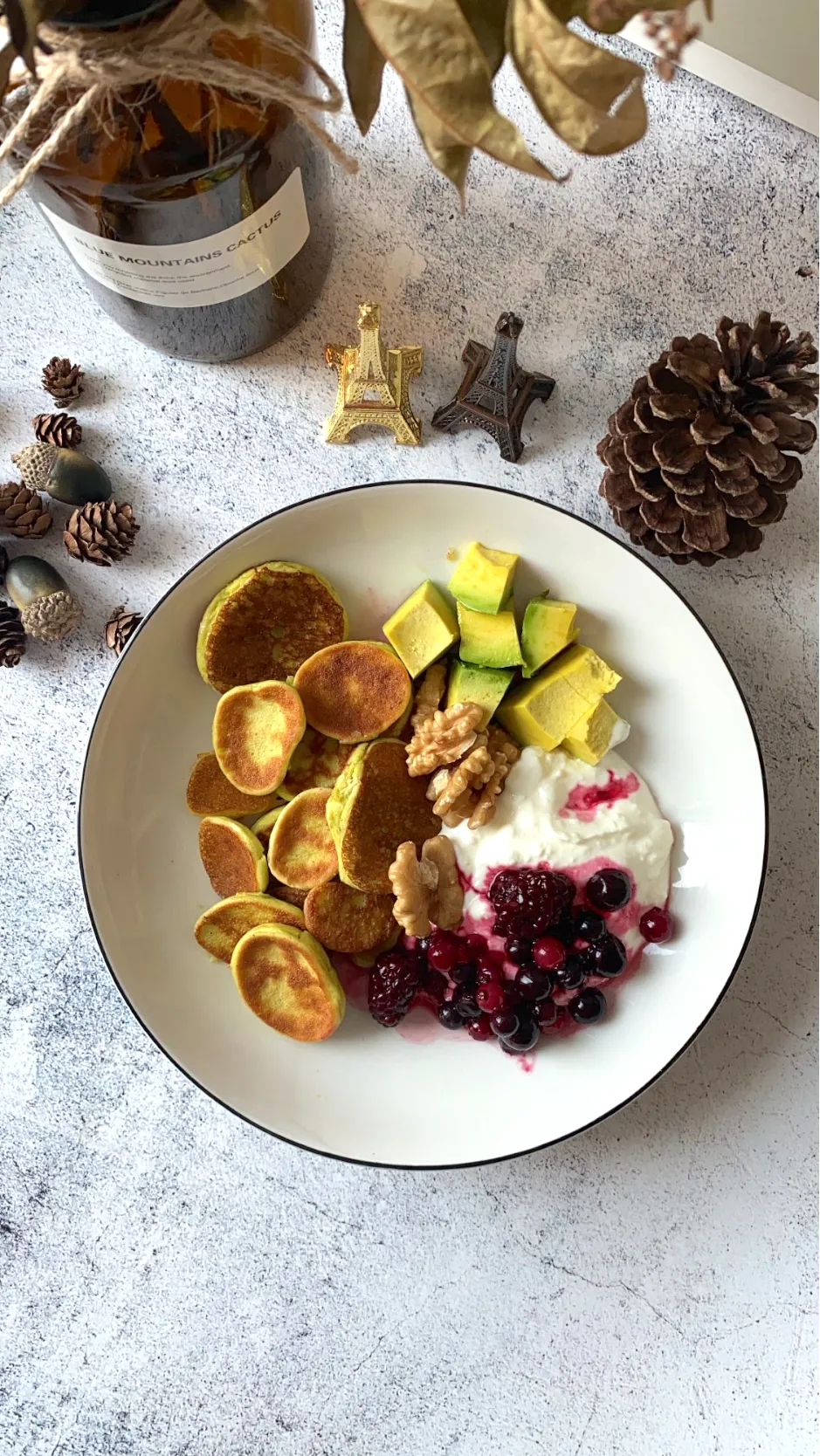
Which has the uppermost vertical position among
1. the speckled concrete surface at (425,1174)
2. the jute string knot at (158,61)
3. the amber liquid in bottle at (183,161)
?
the jute string knot at (158,61)

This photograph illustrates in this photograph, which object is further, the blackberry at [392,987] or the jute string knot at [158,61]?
the blackberry at [392,987]

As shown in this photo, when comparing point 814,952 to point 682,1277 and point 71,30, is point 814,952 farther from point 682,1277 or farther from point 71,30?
point 71,30

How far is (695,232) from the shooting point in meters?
1.09

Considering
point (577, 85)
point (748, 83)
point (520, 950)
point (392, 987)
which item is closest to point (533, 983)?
point (520, 950)

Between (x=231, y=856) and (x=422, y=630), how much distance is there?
29cm

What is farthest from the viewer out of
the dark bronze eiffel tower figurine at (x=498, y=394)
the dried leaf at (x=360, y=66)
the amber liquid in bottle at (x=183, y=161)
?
the dark bronze eiffel tower figurine at (x=498, y=394)

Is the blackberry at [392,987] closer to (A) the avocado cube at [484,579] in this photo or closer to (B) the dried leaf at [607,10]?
(A) the avocado cube at [484,579]

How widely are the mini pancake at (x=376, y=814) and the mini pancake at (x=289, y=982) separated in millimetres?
79

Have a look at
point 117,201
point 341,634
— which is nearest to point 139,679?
point 341,634

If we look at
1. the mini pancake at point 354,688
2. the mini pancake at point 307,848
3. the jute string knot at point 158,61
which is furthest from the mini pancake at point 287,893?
the jute string knot at point 158,61

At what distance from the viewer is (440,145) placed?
50 centimetres

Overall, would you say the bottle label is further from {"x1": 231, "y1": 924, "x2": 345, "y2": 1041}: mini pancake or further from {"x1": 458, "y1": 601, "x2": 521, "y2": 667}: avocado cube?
{"x1": 231, "y1": 924, "x2": 345, "y2": 1041}: mini pancake

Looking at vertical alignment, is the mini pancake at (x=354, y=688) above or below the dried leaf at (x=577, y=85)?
below

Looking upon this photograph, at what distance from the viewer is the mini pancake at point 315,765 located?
1030mm
